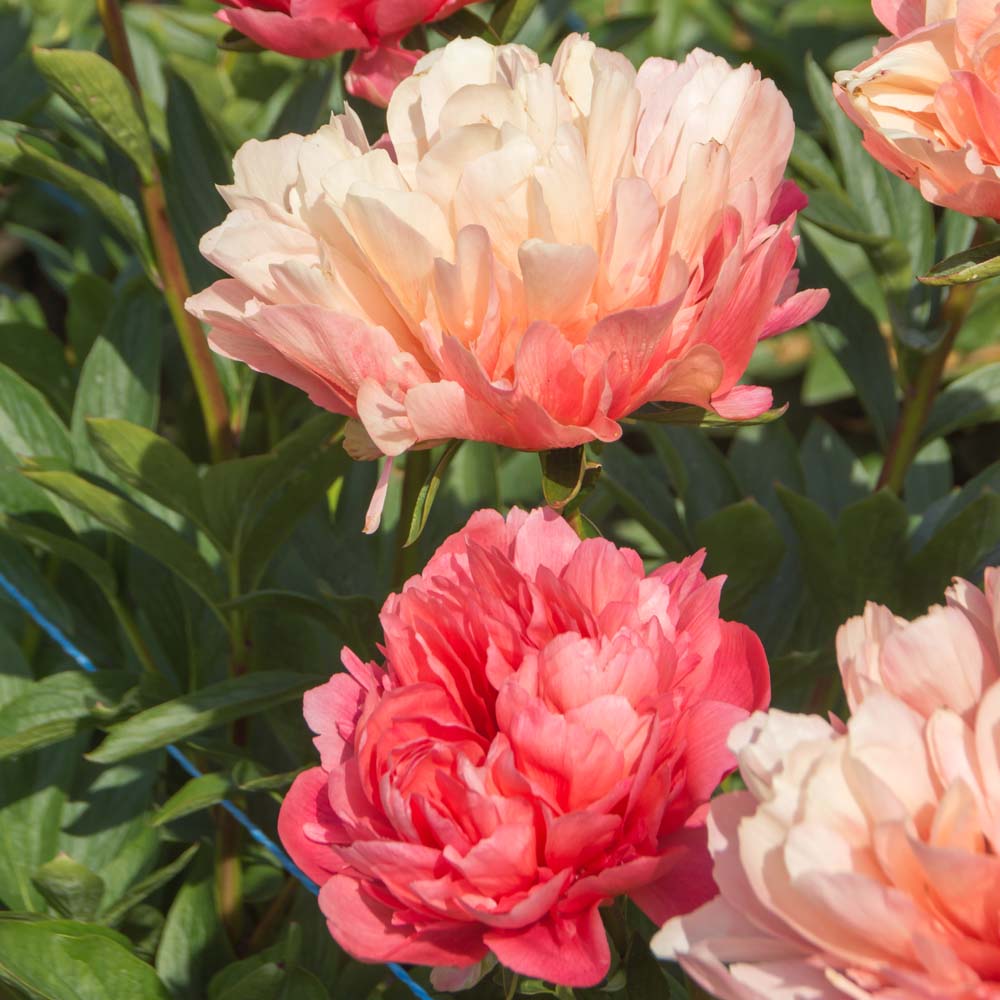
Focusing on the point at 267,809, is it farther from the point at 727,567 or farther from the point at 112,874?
the point at 727,567

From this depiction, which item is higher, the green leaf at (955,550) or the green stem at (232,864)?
the green leaf at (955,550)

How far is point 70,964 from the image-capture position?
31.7 inches

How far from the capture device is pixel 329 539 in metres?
1.05

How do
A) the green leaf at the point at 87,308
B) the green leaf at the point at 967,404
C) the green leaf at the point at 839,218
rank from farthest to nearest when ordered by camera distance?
the green leaf at the point at 87,308 < the green leaf at the point at 967,404 < the green leaf at the point at 839,218

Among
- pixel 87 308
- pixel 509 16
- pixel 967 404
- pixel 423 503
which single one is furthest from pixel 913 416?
pixel 87 308

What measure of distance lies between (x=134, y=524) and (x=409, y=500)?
22 cm

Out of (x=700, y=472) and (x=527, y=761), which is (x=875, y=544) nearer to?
(x=700, y=472)

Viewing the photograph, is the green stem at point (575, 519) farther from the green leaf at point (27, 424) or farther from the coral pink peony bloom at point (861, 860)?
the green leaf at point (27, 424)

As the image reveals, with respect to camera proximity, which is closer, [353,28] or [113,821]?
[353,28]

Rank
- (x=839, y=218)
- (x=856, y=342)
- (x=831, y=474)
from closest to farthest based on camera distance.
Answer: (x=839, y=218) < (x=856, y=342) < (x=831, y=474)

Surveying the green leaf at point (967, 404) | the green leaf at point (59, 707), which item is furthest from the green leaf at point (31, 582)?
the green leaf at point (967, 404)

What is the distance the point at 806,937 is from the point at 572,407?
24 cm

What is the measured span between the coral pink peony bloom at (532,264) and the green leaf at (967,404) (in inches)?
18.1

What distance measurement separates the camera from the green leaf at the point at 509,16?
2.89 feet
